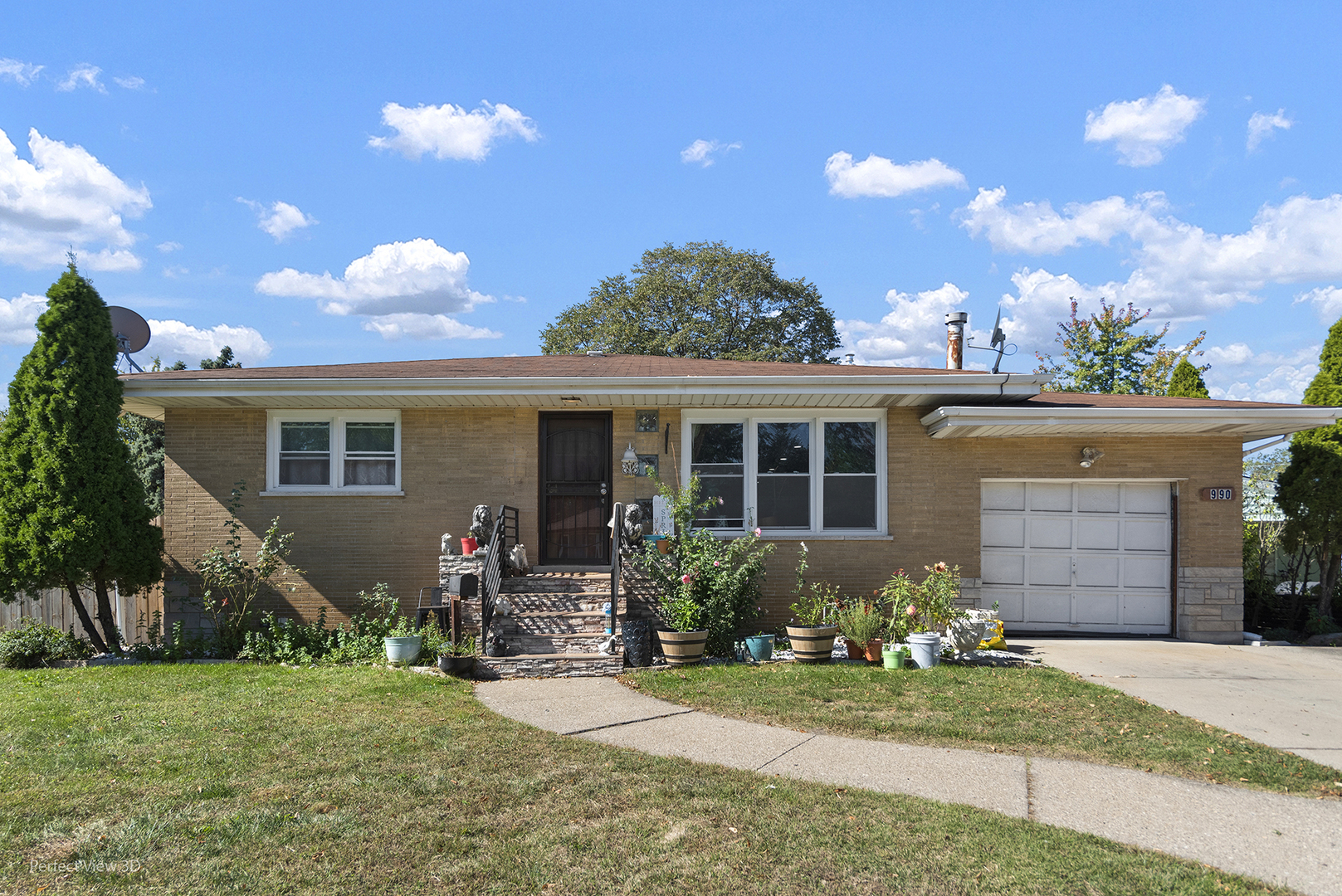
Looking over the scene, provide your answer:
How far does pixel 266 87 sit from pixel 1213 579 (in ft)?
44.6

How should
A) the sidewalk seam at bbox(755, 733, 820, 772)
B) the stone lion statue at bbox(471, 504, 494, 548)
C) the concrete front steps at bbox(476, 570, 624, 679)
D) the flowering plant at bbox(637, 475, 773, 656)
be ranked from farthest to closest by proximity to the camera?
Result: the stone lion statue at bbox(471, 504, 494, 548) < the flowering plant at bbox(637, 475, 773, 656) < the concrete front steps at bbox(476, 570, 624, 679) < the sidewalk seam at bbox(755, 733, 820, 772)

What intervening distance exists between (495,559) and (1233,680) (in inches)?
297

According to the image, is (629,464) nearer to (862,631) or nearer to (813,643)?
(813,643)

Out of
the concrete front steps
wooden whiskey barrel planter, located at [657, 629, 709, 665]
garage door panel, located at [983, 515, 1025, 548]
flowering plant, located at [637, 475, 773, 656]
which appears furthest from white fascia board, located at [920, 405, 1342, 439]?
the concrete front steps

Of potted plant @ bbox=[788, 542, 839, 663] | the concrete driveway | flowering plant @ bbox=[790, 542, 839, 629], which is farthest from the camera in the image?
flowering plant @ bbox=[790, 542, 839, 629]

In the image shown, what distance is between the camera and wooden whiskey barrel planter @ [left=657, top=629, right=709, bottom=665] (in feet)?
27.0

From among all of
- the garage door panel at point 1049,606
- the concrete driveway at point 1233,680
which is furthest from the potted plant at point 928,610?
the garage door panel at point 1049,606

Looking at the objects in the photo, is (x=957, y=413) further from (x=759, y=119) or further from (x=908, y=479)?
(x=759, y=119)

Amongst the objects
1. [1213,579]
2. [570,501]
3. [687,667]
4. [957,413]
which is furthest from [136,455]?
[1213,579]

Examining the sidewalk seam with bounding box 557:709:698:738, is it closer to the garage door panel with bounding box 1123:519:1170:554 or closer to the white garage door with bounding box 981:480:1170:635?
the white garage door with bounding box 981:480:1170:635

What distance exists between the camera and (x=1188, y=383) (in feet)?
46.5

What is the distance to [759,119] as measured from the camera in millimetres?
12734

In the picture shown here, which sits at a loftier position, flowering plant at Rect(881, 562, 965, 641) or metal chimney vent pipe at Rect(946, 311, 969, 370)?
metal chimney vent pipe at Rect(946, 311, 969, 370)

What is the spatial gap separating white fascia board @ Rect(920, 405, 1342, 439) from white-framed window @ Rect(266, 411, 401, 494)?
6695 mm
